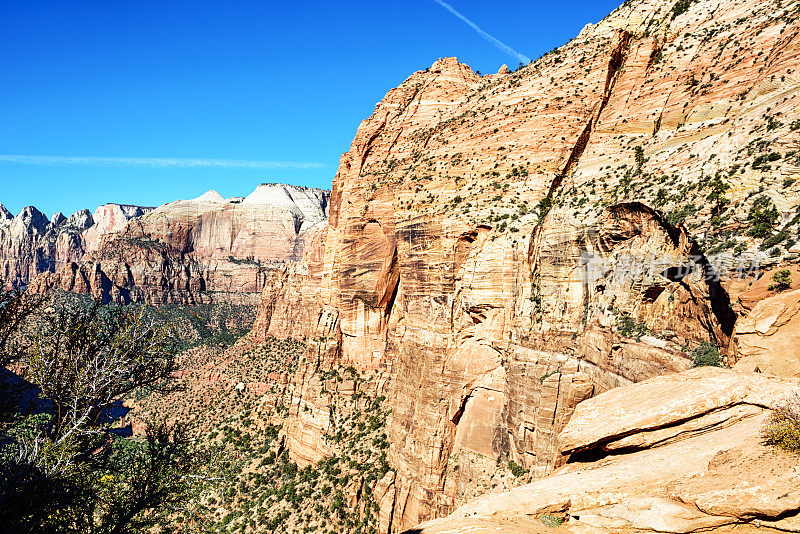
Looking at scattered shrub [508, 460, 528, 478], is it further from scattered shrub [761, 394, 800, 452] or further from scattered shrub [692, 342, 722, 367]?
scattered shrub [761, 394, 800, 452]

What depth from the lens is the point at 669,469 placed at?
12664mm

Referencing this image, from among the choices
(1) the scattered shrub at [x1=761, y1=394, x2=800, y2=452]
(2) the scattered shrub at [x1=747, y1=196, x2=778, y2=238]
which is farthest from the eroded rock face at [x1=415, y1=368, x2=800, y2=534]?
(2) the scattered shrub at [x1=747, y1=196, x2=778, y2=238]

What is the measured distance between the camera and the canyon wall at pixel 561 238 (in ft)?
69.9

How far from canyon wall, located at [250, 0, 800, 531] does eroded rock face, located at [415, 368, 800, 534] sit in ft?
10.3

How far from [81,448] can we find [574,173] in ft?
109

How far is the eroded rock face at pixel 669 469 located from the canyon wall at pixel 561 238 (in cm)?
315

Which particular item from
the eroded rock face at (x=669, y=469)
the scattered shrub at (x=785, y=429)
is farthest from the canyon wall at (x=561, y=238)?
the scattered shrub at (x=785, y=429)

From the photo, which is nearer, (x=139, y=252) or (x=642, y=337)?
(x=642, y=337)

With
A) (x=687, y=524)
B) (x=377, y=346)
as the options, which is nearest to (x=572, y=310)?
(x=687, y=524)

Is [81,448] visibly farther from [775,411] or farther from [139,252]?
[139,252]

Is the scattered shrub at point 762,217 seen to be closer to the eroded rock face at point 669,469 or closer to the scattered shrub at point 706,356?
the scattered shrub at point 706,356

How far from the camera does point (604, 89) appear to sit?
116ft

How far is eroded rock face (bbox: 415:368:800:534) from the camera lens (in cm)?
994

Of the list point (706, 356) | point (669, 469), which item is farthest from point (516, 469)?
point (669, 469)
